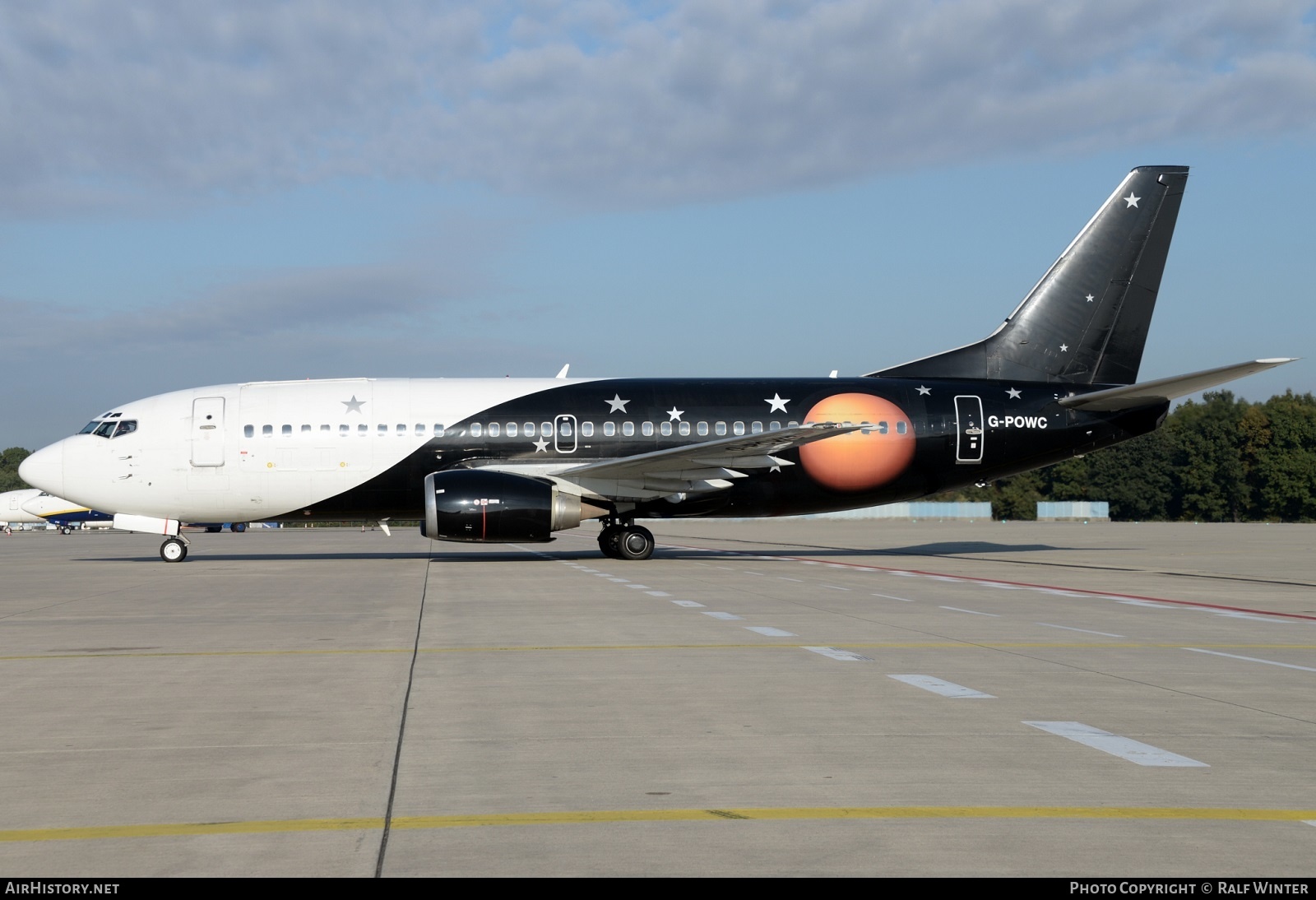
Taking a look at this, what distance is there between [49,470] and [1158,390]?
2360 cm

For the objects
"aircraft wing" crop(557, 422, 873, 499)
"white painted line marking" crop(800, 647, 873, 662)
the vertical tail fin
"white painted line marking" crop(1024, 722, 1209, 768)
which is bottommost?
"white painted line marking" crop(1024, 722, 1209, 768)

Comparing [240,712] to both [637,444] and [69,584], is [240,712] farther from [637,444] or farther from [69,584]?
[637,444]

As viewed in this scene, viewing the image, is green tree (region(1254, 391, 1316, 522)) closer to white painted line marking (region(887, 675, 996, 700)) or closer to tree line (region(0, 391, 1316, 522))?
tree line (region(0, 391, 1316, 522))

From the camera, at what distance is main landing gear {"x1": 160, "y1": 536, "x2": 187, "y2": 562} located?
25656 mm

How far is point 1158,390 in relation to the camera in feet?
81.3

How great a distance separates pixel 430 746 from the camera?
6191mm

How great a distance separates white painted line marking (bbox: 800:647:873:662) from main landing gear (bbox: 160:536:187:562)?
19.5 meters

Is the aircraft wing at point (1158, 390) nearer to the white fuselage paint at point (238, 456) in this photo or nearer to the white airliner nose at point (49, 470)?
the white fuselage paint at point (238, 456)

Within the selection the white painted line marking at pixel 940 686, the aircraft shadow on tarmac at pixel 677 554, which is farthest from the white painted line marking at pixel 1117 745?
the aircraft shadow on tarmac at pixel 677 554

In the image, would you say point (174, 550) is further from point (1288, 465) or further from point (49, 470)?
point (1288, 465)

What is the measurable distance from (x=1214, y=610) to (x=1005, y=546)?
65.8 ft

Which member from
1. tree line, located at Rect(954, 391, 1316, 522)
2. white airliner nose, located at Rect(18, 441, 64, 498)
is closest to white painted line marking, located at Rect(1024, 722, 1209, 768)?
white airliner nose, located at Rect(18, 441, 64, 498)

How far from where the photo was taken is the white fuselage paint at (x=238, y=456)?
80.8 feet
